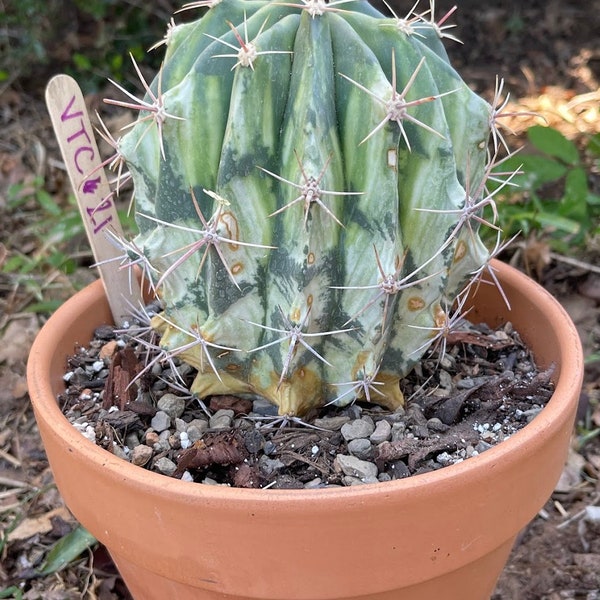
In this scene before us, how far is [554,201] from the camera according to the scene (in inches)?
A: 79.7

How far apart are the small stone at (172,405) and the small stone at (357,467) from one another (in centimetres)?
26

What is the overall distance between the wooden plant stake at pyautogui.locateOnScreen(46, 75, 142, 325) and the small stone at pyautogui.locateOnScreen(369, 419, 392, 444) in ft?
1.46

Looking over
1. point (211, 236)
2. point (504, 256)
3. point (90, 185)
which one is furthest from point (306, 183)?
point (504, 256)

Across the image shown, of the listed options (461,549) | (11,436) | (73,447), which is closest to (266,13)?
(73,447)

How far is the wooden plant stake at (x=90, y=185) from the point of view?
1167 mm

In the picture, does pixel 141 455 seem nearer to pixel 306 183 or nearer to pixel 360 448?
pixel 360 448

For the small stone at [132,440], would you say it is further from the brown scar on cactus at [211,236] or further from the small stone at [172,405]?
the brown scar on cactus at [211,236]

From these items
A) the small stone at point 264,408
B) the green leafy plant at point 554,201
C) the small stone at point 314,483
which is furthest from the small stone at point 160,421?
the green leafy plant at point 554,201

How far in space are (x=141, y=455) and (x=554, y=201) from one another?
1.39 m

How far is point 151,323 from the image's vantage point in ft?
3.85

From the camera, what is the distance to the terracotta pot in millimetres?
837

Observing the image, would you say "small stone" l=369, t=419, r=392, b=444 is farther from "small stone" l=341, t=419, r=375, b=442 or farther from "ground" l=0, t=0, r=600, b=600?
"ground" l=0, t=0, r=600, b=600

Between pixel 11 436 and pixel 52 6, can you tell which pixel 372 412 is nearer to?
pixel 11 436

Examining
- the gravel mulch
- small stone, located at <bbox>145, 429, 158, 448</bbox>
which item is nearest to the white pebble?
the gravel mulch
